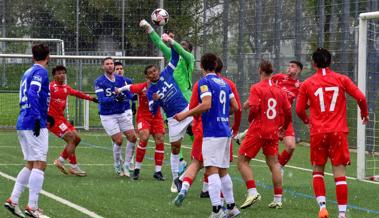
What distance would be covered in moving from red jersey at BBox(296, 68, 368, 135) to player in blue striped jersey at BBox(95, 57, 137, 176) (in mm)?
6007

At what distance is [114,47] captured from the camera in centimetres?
2966

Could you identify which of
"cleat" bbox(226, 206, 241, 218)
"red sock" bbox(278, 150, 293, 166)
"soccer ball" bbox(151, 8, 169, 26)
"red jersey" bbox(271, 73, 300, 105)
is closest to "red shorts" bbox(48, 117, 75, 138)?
"soccer ball" bbox(151, 8, 169, 26)

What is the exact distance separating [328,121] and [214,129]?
1.40 metres

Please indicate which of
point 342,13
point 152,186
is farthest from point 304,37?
point 152,186

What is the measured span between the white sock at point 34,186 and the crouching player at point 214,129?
2032 millimetres

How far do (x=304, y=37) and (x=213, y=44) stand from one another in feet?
15.1

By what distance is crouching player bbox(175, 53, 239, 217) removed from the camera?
10.9m

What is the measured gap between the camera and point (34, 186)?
36.4 ft

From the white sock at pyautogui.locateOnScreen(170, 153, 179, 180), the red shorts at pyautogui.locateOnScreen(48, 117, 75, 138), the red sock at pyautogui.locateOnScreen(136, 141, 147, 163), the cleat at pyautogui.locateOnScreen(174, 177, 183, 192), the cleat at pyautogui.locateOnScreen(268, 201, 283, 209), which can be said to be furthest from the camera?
the red shorts at pyautogui.locateOnScreen(48, 117, 75, 138)

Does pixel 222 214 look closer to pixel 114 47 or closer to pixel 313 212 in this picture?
pixel 313 212

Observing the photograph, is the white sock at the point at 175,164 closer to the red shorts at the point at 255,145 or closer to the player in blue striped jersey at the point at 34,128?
the red shorts at the point at 255,145

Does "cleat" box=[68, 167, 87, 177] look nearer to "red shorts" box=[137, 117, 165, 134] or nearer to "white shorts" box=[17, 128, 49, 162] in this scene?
"red shorts" box=[137, 117, 165, 134]

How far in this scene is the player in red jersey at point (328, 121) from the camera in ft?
36.4

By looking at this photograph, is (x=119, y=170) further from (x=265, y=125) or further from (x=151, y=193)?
(x=265, y=125)
